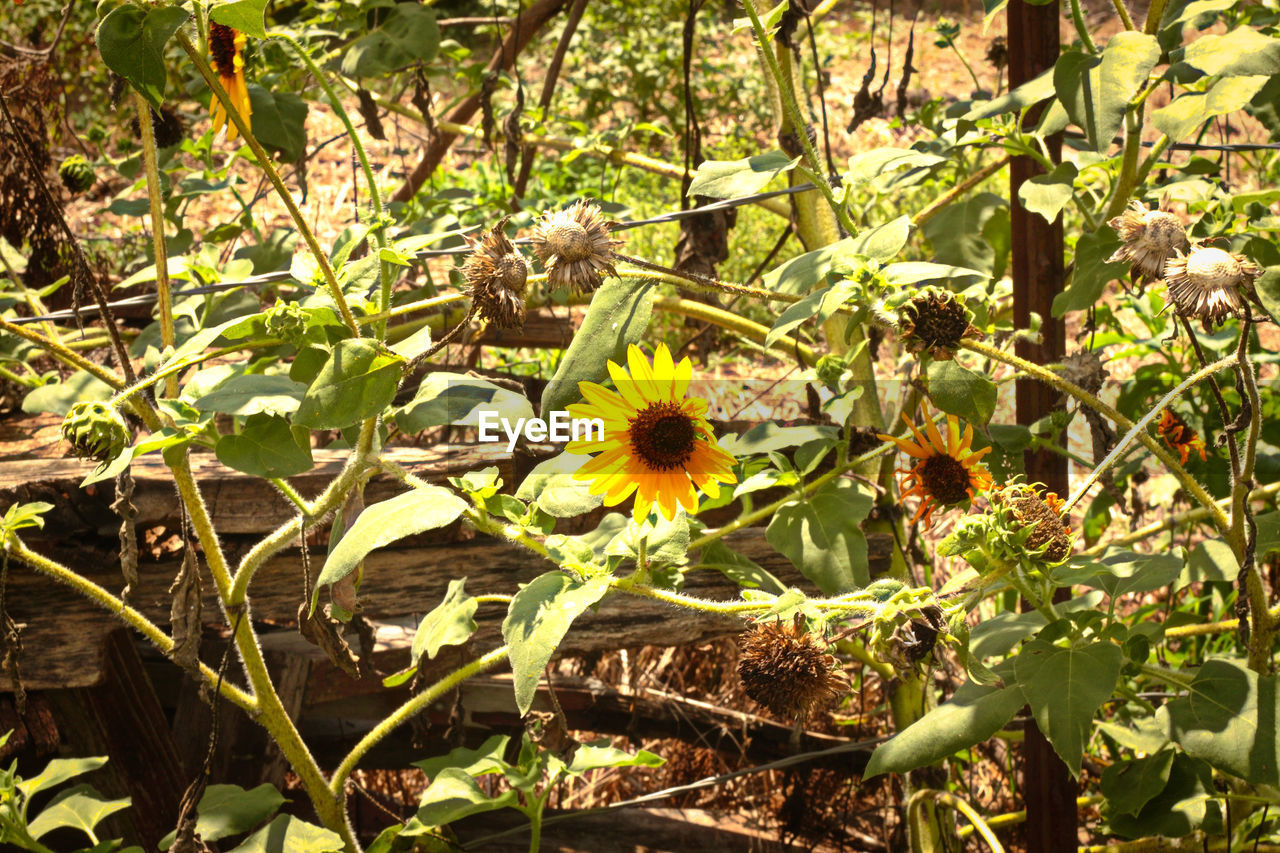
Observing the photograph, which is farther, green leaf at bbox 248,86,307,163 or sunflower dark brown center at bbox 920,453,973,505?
green leaf at bbox 248,86,307,163

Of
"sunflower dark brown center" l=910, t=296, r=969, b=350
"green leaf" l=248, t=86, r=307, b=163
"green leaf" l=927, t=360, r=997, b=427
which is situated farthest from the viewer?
"green leaf" l=248, t=86, r=307, b=163

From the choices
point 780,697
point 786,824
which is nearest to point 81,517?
point 780,697

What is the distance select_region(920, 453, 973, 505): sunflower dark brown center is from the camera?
1.23 meters

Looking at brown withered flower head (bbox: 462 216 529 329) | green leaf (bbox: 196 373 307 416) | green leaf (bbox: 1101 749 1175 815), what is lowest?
green leaf (bbox: 1101 749 1175 815)

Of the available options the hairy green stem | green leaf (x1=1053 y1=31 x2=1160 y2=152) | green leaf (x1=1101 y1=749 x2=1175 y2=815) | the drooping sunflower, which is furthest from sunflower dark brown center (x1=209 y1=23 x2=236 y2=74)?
green leaf (x1=1101 y1=749 x2=1175 y2=815)

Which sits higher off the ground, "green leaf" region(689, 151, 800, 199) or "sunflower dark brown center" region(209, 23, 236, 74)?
"sunflower dark brown center" region(209, 23, 236, 74)

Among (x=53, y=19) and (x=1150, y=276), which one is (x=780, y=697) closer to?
(x=1150, y=276)

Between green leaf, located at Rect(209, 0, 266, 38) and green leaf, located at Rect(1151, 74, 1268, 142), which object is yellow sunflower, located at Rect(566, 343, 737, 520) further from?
green leaf, located at Rect(1151, 74, 1268, 142)

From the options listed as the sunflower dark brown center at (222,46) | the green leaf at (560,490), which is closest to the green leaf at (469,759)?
the green leaf at (560,490)

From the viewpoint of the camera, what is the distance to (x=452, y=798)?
126 centimetres

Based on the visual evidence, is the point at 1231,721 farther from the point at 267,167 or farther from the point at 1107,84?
the point at 267,167

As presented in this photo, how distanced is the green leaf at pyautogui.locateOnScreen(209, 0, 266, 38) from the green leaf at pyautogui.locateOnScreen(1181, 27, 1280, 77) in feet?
2.83

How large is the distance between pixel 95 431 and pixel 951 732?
83cm

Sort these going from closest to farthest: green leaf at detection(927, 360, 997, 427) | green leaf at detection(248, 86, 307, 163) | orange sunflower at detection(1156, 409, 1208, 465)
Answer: green leaf at detection(927, 360, 997, 427) < orange sunflower at detection(1156, 409, 1208, 465) < green leaf at detection(248, 86, 307, 163)
